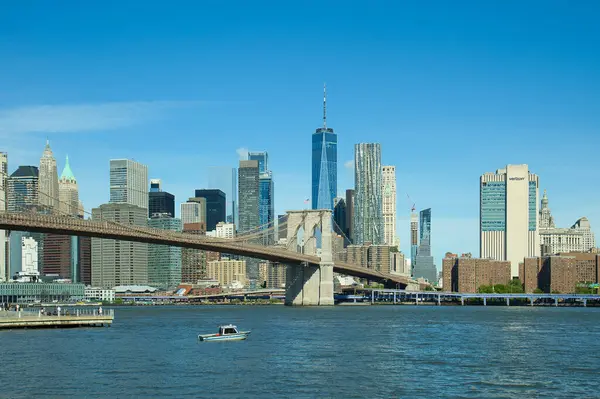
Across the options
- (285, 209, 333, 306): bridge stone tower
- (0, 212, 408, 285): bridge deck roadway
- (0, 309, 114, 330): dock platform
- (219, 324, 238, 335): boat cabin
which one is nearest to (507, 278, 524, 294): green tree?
(285, 209, 333, 306): bridge stone tower

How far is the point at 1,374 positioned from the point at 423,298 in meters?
129

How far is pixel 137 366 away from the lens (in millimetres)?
36594

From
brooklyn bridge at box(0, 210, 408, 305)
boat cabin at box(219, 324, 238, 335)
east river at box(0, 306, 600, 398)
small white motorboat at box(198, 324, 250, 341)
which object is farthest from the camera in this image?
brooklyn bridge at box(0, 210, 408, 305)

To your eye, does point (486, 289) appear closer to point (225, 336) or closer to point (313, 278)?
point (313, 278)

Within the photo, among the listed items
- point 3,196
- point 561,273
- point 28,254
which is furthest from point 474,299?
point 28,254

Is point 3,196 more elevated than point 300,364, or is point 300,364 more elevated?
point 3,196

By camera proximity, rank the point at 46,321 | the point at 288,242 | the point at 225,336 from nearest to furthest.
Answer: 1. the point at 225,336
2. the point at 46,321
3. the point at 288,242

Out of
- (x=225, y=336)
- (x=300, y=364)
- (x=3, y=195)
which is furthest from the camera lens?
(x=3, y=195)

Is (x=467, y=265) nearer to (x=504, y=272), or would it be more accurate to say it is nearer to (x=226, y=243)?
(x=504, y=272)

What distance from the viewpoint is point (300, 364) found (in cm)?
3794

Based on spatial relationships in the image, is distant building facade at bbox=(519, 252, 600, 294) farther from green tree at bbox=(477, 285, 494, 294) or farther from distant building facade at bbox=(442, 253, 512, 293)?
green tree at bbox=(477, 285, 494, 294)

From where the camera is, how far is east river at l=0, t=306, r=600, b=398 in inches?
1215

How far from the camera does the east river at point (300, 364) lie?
1215 inches

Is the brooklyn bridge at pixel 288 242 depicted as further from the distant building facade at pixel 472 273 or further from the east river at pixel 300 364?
the distant building facade at pixel 472 273
